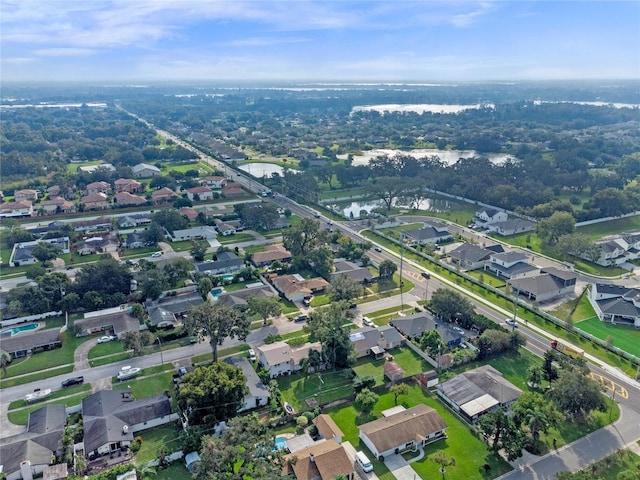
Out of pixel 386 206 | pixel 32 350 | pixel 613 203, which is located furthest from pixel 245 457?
pixel 613 203

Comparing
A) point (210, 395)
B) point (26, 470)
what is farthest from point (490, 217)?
point (26, 470)

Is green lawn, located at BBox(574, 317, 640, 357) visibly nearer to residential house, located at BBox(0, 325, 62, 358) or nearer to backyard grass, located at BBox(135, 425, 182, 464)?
backyard grass, located at BBox(135, 425, 182, 464)

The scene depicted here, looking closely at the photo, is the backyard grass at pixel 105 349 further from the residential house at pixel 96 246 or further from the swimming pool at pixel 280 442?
the residential house at pixel 96 246

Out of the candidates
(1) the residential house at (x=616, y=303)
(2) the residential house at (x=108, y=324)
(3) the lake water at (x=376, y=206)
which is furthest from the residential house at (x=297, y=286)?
(3) the lake water at (x=376, y=206)

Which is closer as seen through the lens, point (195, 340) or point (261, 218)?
point (195, 340)

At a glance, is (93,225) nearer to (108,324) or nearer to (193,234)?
(193,234)

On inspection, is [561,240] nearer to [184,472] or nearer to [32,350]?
[184,472]

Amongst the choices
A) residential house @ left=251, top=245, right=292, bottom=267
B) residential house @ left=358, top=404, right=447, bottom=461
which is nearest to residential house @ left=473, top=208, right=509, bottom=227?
residential house @ left=251, top=245, right=292, bottom=267
